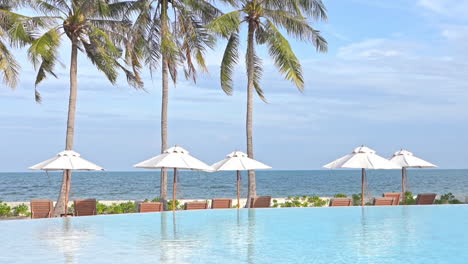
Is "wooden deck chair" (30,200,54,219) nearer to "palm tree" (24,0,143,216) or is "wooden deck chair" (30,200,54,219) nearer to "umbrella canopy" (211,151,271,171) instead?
"palm tree" (24,0,143,216)

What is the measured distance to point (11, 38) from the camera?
70.7ft

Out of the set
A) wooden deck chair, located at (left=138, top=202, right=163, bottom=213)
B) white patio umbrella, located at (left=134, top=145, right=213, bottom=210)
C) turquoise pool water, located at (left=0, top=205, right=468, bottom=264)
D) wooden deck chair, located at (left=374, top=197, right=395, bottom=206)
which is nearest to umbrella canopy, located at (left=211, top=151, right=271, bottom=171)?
white patio umbrella, located at (left=134, top=145, right=213, bottom=210)

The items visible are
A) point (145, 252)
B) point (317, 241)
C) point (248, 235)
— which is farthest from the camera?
point (248, 235)

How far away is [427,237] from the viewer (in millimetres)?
13336

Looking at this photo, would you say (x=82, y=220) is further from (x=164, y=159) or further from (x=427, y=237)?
(x=427, y=237)

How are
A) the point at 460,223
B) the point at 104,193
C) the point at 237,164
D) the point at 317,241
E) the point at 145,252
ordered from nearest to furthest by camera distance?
the point at 145,252 < the point at 317,241 < the point at 460,223 < the point at 237,164 < the point at 104,193

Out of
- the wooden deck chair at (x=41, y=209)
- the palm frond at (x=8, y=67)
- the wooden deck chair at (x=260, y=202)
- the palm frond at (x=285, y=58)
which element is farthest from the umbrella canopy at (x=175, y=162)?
the palm frond at (x=8, y=67)

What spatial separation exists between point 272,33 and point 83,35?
711cm

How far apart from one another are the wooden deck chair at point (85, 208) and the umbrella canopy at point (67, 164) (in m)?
1.03

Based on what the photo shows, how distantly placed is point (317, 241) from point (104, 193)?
197ft

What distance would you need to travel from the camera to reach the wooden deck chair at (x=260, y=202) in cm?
2056

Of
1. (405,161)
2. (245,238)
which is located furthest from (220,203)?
(405,161)

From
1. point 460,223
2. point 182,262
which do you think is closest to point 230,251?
point 182,262

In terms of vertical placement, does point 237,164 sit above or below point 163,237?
above
